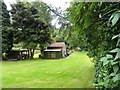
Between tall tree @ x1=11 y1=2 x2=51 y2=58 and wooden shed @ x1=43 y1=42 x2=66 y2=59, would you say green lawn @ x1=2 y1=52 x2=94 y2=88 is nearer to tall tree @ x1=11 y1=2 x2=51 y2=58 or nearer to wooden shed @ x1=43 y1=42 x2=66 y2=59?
tall tree @ x1=11 y1=2 x2=51 y2=58

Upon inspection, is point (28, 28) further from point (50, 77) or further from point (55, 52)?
point (50, 77)

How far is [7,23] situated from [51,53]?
13.9 feet

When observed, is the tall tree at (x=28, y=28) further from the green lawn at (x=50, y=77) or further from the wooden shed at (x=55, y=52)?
the green lawn at (x=50, y=77)

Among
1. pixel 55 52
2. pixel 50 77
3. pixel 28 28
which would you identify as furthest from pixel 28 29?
pixel 50 77

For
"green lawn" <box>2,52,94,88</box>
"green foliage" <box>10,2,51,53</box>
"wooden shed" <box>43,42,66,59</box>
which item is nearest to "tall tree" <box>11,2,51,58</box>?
"green foliage" <box>10,2,51,53</box>

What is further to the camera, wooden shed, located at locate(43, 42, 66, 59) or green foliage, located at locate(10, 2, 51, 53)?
wooden shed, located at locate(43, 42, 66, 59)

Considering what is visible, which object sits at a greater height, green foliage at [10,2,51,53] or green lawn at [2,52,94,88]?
green foliage at [10,2,51,53]

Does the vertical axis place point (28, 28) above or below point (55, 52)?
above

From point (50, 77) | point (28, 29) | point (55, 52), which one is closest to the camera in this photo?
point (50, 77)

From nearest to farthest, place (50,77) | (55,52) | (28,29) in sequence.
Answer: (50,77), (28,29), (55,52)

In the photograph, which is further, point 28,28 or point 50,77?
point 28,28

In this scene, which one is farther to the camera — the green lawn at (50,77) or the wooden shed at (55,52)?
the wooden shed at (55,52)

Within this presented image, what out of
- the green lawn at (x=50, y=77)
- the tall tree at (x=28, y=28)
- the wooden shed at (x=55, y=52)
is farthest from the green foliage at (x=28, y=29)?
the green lawn at (x=50, y=77)

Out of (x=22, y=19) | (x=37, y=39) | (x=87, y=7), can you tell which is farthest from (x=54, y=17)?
(x=37, y=39)
